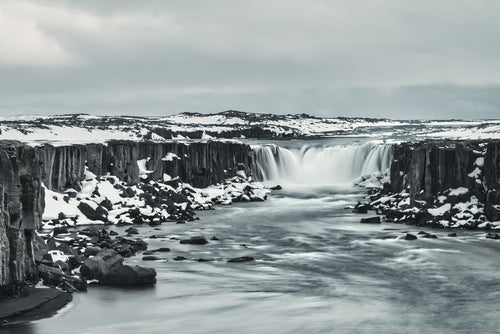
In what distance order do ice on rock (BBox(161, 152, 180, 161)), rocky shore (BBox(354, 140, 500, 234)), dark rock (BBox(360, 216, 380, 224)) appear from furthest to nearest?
1. ice on rock (BBox(161, 152, 180, 161))
2. dark rock (BBox(360, 216, 380, 224))
3. rocky shore (BBox(354, 140, 500, 234))

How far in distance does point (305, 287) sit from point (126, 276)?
28.4 feet

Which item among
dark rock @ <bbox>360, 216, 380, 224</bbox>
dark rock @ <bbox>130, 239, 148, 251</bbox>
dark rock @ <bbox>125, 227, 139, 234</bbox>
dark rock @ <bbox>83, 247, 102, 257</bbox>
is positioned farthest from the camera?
dark rock @ <bbox>360, 216, 380, 224</bbox>

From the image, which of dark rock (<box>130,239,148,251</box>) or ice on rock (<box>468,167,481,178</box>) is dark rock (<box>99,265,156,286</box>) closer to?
dark rock (<box>130,239,148,251</box>)

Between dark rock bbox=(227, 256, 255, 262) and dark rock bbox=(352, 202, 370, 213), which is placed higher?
dark rock bbox=(352, 202, 370, 213)

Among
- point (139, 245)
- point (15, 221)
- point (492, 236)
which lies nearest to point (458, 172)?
point (492, 236)

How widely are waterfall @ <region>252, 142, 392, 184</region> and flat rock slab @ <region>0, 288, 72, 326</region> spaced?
64.9 metres

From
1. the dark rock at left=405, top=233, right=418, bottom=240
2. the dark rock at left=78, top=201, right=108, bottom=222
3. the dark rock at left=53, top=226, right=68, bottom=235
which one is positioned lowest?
the dark rock at left=405, top=233, right=418, bottom=240

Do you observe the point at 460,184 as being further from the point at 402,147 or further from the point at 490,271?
the point at 490,271

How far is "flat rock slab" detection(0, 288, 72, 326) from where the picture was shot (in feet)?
80.8

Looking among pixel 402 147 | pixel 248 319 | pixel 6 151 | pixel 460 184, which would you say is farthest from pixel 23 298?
pixel 402 147

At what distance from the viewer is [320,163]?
316ft

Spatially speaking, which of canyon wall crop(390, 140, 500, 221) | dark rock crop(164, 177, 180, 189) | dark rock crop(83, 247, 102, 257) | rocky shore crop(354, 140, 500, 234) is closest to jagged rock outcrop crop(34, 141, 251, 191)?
dark rock crop(164, 177, 180, 189)

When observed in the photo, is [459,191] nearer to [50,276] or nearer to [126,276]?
[126,276]

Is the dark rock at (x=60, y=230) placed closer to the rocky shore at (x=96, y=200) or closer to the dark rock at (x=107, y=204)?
the rocky shore at (x=96, y=200)
